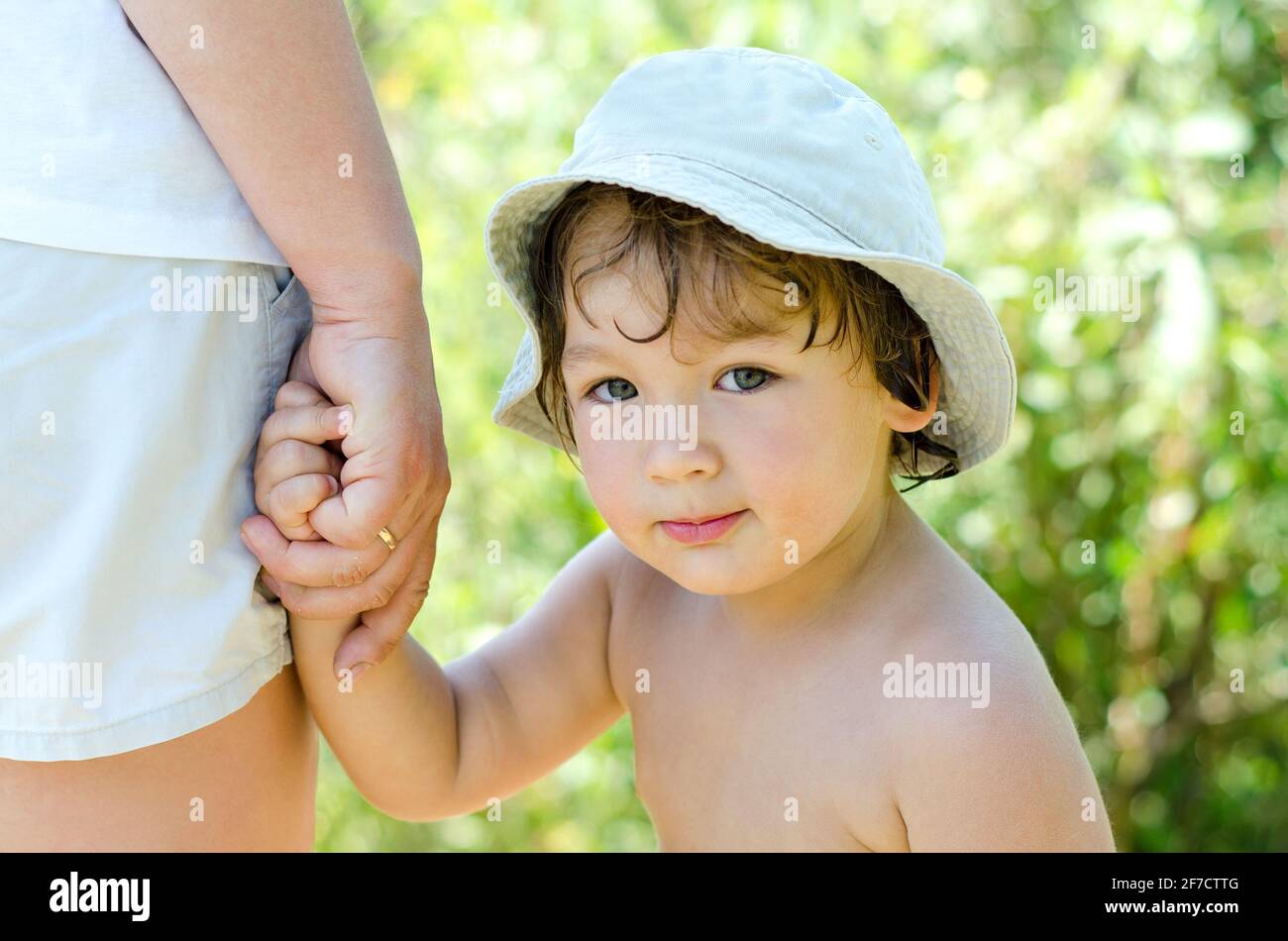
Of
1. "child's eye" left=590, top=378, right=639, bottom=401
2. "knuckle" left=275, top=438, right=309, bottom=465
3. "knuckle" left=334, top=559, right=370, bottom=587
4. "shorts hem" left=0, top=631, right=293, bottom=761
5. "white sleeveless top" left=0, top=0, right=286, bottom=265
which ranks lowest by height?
"shorts hem" left=0, top=631, right=293, bottom=761

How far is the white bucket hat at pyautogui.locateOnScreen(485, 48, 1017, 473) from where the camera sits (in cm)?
135

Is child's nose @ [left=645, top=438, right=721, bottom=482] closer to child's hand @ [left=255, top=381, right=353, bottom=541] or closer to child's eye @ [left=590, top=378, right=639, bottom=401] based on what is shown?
child's eye @ [left=590, top=378, right=639, bottom=401]

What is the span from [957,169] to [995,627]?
4.96 ft

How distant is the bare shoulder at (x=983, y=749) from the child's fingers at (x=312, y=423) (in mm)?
624

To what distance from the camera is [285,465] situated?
130cm

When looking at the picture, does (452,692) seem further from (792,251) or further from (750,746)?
(792,251)

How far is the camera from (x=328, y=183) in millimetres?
1271

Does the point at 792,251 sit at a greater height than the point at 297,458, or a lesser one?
greater

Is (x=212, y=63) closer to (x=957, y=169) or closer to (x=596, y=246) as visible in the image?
(x=596, y=246)

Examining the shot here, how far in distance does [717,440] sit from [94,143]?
622 millimetres

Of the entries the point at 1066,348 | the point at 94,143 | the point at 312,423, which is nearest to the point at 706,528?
the point at 312,423

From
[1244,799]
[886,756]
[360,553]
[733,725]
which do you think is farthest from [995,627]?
[1244,799]

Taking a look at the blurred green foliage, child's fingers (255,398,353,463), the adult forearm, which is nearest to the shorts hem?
child's fingers (255,398,353,463)

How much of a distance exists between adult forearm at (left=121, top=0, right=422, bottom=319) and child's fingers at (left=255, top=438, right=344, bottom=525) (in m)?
0.13
